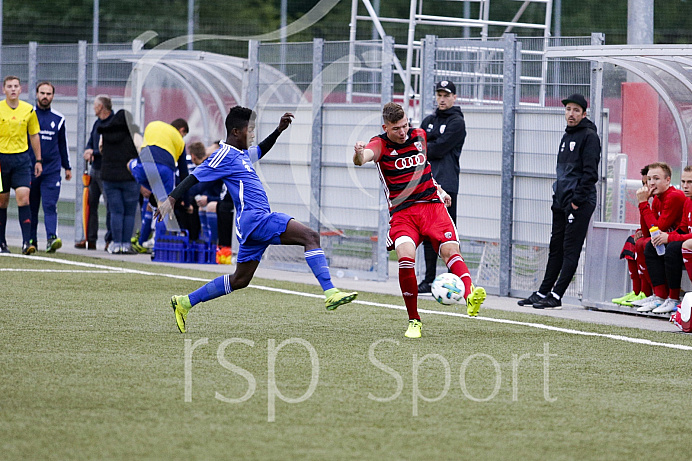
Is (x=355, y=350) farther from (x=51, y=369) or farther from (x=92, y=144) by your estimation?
(x=92, y=144)

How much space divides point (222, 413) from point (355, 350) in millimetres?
2505

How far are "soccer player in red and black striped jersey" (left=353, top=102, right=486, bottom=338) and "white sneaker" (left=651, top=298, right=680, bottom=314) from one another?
289 cm

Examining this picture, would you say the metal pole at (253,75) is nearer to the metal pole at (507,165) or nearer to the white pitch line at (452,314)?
the white pitch line at (452,314)

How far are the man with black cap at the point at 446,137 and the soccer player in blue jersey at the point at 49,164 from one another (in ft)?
20.4

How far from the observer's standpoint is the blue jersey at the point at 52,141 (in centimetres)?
1623

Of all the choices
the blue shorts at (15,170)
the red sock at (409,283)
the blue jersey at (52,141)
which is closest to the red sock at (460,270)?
the red sock at (409,283)

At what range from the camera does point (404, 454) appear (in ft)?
16.9

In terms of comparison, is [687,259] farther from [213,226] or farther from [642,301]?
[213,226]

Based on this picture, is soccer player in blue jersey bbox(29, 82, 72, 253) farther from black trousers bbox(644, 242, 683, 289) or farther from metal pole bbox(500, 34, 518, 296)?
black trousers bbox(644, 242, 683, 289)

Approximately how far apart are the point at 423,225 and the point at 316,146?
5985mm

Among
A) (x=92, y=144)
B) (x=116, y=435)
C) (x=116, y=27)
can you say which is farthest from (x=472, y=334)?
(x=116, y=27)

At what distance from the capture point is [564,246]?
11844mm

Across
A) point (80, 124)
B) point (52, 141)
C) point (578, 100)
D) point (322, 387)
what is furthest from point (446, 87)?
point (80, 124)

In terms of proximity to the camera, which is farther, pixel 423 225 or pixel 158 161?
pixel 158 161
